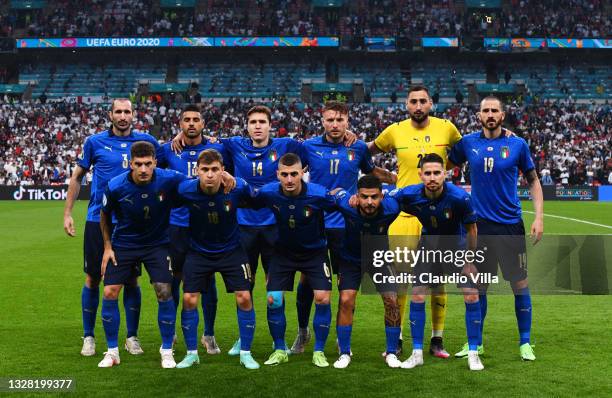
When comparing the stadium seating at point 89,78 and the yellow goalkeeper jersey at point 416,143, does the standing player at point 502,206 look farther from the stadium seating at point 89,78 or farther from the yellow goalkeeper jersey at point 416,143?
the stadium seating at point 89,78

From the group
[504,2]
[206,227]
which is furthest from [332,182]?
[504,2]

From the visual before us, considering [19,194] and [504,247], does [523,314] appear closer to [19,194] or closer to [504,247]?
[504,247]

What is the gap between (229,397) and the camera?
5543mm

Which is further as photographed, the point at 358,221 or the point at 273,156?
the point at 273,156

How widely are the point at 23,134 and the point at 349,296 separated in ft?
129

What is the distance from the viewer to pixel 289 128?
42.5 metres

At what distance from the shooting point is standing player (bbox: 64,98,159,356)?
7.06 meters

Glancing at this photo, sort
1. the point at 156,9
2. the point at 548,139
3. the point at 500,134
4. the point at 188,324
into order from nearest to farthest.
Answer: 1. the point at 188,324
2. the point at 500,134
3. the point at 548,139
4. the point at 156,9

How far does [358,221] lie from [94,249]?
2.50 m

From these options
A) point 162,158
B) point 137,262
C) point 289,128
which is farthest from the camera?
point 289,128

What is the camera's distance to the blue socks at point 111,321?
655 centimetres

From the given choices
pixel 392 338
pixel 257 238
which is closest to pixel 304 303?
pixel 257 238

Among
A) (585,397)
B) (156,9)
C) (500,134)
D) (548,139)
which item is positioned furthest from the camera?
(156,9)

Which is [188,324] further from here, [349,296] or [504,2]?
[504,2]
